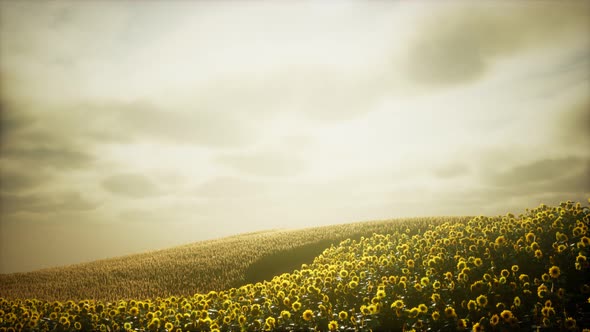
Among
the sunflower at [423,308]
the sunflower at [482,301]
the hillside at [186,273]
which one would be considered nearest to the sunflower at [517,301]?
the sunflower at [482,301]

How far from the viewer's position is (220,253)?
985 inches

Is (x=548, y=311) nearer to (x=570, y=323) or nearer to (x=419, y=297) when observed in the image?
(x=570, y=323)

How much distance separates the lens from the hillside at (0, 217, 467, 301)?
1922 centimetres

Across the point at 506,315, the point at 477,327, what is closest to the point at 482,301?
the point at 506,315

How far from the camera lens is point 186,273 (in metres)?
21.4

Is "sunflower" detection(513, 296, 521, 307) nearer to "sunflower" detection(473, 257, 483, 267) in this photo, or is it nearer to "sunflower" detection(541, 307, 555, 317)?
"sunflower" detection(541, 307, 555, 317)

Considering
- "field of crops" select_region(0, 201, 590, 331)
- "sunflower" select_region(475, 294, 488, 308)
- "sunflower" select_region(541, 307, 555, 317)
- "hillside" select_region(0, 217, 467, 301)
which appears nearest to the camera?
"sunflower" select_region(541, 307, 555, 317)

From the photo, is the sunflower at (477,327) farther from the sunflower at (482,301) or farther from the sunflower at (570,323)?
the sunflower at (570,323)

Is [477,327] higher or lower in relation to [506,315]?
lower

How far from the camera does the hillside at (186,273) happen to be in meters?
19.2

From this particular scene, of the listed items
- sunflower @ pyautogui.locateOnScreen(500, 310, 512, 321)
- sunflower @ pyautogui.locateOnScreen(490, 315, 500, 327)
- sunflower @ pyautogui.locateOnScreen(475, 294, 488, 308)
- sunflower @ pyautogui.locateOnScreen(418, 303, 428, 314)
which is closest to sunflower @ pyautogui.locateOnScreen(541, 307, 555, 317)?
sunflower @ pyautogui.locateOnScreen(500, 310, 512, 321)

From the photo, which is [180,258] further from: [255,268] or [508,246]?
[508,246]

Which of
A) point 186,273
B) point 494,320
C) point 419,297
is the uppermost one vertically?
point 494,320

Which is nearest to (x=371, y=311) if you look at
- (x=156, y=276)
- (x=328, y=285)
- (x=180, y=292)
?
(x=328, y=285)
